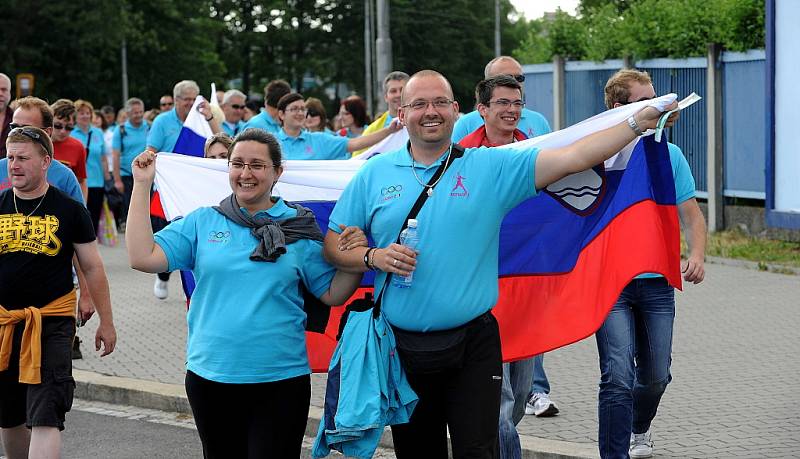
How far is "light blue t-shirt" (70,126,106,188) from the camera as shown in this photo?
53.7ft

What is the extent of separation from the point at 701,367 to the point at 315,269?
4498mm

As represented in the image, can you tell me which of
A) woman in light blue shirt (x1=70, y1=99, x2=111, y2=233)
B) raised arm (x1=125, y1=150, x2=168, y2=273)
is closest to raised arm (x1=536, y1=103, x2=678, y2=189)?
raised arm (x1=125, y1=150, x2=168, y2=273)

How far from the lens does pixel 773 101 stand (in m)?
9.62

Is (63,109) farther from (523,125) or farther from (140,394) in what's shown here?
(523,125)

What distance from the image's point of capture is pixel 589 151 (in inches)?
193

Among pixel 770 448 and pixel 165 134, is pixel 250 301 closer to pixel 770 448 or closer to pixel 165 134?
pixel 770 448

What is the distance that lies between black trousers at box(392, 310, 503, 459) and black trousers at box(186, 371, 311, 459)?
411mm

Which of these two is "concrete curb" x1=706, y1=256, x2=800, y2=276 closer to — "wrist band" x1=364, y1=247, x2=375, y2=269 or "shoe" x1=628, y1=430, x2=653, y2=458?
"shoe" x1=628, y1=430, x2=653, y2=458

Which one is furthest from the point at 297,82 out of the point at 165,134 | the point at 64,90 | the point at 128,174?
the point at 165,134

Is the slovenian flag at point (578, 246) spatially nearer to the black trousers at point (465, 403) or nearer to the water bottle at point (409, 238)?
the black trousers at point (465, 403)

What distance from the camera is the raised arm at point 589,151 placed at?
15.9 feet

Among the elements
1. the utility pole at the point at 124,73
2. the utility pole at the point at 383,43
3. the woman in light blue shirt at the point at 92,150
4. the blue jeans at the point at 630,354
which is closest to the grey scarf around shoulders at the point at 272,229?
the blue jeans at the point at 630,354

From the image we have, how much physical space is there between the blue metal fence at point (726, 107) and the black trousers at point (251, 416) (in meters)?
11.4

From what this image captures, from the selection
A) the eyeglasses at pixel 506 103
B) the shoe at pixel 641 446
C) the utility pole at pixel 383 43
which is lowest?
the shoe at pixel 641 446
